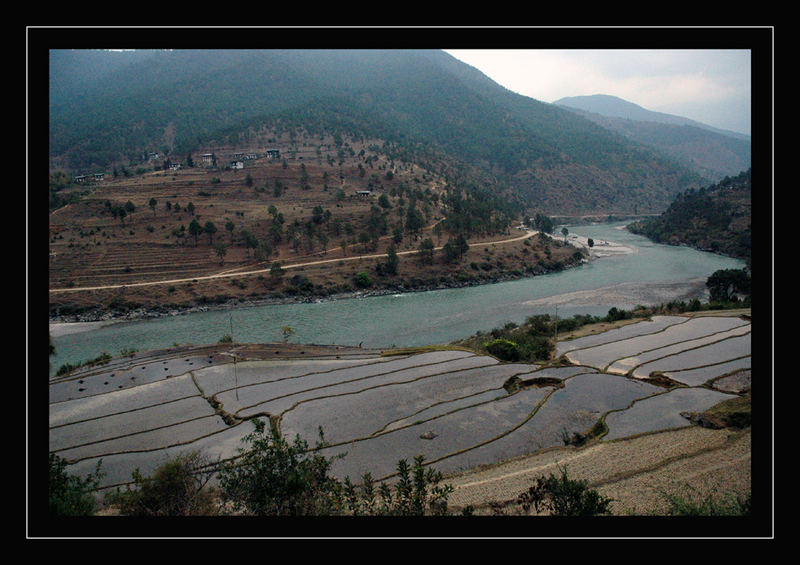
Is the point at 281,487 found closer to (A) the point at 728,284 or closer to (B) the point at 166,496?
(B) the point at 166,496

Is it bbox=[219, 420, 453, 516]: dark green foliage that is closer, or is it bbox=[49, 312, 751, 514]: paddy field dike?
bbox=[219, 420, 453, 516]: dark green foliage

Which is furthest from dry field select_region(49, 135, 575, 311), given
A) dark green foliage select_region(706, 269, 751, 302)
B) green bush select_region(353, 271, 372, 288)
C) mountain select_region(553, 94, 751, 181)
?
mountain select_region(553, 94, 751, 181)

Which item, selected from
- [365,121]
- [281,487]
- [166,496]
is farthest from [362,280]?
[365,121]

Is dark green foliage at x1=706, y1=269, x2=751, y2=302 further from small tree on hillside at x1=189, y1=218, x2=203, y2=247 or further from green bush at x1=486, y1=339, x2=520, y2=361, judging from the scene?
small tree on hillside at x1=189, y1=218, x2=203, y2=247

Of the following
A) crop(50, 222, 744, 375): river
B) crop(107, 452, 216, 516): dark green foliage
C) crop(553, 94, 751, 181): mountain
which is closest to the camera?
crop(107, 452, 216, 516): dark green foliage

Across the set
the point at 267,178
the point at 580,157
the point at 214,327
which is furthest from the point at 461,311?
the point at 580,157

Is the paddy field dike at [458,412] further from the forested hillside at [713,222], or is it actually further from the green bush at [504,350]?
the forested hillside at [713,222]

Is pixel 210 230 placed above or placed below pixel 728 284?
above
